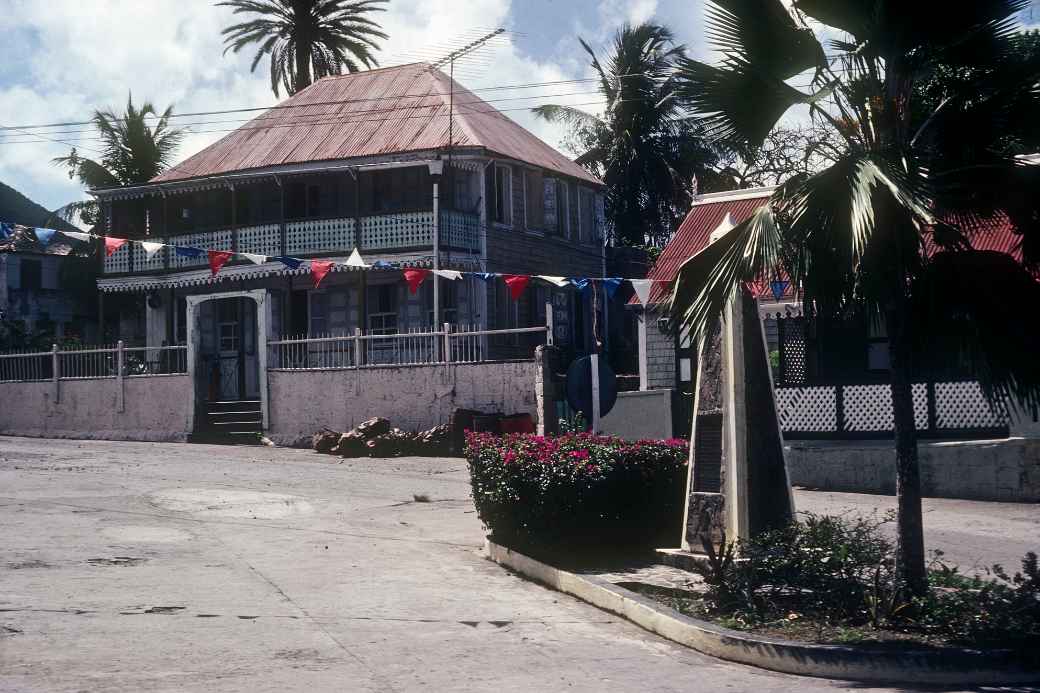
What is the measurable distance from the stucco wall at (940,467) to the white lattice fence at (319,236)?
13.0m

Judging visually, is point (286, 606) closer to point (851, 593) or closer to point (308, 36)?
point (851, 593)

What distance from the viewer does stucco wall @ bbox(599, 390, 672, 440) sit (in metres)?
20.4

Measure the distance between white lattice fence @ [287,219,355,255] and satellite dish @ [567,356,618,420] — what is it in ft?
29.9

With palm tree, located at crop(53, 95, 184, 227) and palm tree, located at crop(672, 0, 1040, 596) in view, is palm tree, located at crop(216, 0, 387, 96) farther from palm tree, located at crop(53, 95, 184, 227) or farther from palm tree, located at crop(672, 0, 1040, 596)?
palm tree, located at crop(672, 0, 1040, 596)

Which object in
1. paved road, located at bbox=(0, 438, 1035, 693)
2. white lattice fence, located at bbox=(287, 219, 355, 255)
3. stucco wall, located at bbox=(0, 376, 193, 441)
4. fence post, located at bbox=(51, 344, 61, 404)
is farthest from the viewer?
white lattice fence, located at bbox=(287, 219, 355, 255)

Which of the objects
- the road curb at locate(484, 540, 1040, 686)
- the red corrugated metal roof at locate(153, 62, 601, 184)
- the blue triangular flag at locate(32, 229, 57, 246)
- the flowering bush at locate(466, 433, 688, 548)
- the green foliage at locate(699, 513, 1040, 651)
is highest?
the red corrugated metal roof at locate(153, 62, 601, 184)

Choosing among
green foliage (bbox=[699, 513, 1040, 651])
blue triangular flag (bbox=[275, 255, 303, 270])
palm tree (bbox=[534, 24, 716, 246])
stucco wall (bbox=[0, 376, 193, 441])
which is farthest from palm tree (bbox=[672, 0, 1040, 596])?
palm tree (bbox=[534, 24, 716, 246])

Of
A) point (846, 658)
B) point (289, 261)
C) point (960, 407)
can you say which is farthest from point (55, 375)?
point (846, 658)

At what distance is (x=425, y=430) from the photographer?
21672 mm

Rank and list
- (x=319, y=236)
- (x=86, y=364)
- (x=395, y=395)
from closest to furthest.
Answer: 1. (x=395, y=395)
2. (x=86, y=364)
3. (x=319, y=236)

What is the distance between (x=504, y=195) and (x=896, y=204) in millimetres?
21488

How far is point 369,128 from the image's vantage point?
93.9ft

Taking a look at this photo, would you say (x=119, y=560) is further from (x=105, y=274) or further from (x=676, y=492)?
(x=105, y=274)

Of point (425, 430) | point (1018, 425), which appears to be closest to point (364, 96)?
point (425, 430)
